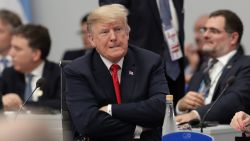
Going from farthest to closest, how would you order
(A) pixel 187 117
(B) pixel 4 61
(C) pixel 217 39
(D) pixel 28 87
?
(B) pixel 4 61
(D) pixel 28 87
(C) pixel 217 39
(A) pixel 187 117

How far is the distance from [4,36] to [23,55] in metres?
1.00

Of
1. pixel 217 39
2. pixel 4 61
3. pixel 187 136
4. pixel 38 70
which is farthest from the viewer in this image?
pixel 4 61

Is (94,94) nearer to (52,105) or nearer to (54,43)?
(52,105)

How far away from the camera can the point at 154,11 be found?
5027 millimetres

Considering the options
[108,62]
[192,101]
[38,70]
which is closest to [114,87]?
[108,62]

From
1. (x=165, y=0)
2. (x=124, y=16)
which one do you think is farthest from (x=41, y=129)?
(x=165, y=0)

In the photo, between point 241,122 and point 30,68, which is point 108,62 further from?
point 30,68

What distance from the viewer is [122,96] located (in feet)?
12.4

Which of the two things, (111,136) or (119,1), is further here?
(119,1)

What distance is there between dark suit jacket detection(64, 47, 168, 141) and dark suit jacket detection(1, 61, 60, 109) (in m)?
1.83

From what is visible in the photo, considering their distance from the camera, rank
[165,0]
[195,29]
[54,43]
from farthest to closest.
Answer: [54,43]
[195,29]
[165,0]

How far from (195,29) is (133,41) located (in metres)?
3.54

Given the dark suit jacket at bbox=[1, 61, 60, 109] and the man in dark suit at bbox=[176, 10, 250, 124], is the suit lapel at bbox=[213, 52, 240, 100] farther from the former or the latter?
the dark suit jacket at bbox=[1, 61, 60, 109]

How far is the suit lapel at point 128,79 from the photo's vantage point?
3777 mm
